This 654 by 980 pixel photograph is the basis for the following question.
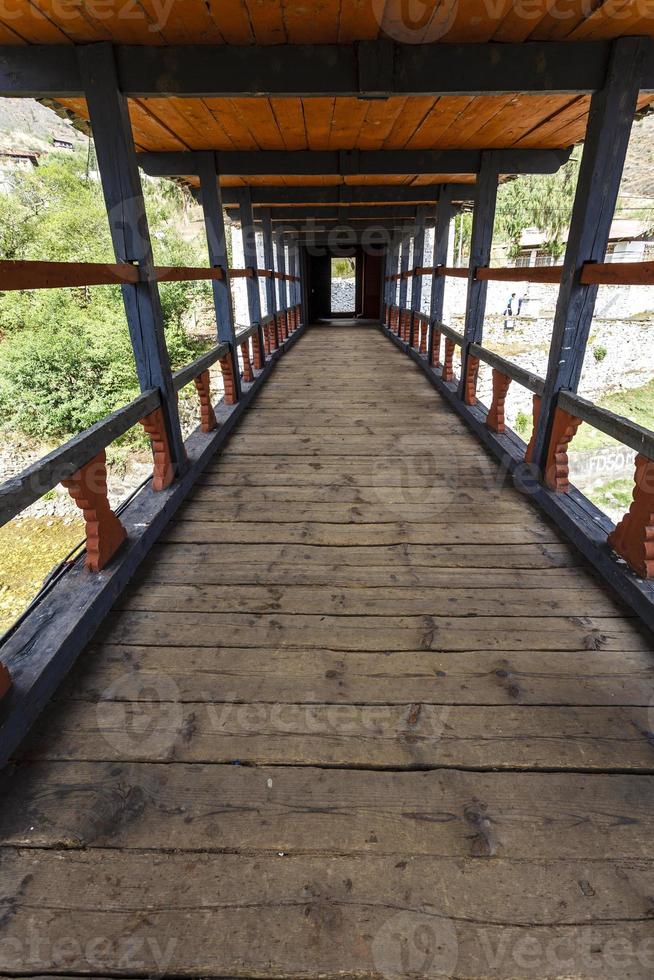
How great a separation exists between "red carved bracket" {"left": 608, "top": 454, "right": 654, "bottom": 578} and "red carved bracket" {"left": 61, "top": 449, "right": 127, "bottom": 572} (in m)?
2.13

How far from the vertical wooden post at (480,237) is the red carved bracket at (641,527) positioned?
9.74 feet

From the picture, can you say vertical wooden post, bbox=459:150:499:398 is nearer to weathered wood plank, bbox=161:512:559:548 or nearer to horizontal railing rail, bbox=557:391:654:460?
horizontal railing rail, bbox=557:391:654:460

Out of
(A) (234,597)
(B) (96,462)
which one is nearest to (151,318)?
(B) (96,462)

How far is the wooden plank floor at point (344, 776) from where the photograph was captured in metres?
1.10

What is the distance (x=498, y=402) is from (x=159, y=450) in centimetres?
251

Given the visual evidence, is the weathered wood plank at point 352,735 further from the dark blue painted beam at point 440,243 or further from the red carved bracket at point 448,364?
the dark blue painted beam at point 440,243

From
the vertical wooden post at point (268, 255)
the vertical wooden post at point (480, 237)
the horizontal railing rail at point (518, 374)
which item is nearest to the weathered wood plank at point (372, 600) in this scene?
the horizontal railing rail at point (518, 374)

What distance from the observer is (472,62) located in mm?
2637

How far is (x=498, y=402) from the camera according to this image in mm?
3852

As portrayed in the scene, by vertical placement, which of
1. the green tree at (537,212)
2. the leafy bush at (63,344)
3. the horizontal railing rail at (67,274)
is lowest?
the leafy bush at (63,344)

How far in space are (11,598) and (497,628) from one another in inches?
545

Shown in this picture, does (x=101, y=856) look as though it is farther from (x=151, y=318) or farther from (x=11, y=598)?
(x=11, y=598)

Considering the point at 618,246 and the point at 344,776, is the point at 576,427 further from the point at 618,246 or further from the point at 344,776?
the point at 618,246

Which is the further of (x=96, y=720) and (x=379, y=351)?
(x=379, y=351)
